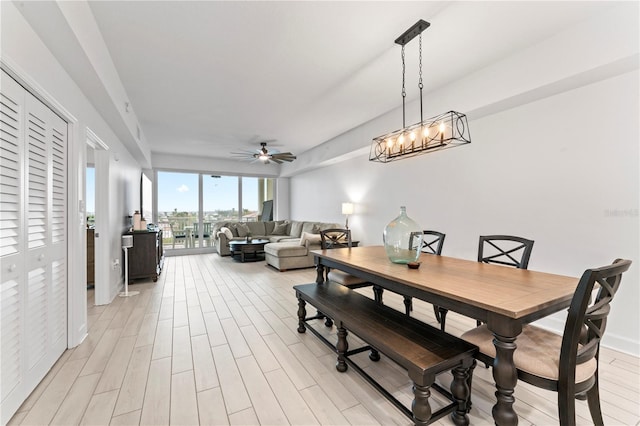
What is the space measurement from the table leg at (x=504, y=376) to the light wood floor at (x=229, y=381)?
329mm

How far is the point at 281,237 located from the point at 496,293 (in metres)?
6.47

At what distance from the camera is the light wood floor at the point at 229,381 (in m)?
1.59

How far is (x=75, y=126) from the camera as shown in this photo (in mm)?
2391

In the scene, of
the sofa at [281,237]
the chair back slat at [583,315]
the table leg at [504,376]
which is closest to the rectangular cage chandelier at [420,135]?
the chair back slat at [583,315]

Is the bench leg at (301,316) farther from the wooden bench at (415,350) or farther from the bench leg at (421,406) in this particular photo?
the bench leg at (421,406)

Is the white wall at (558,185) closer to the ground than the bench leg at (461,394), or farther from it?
farther from it

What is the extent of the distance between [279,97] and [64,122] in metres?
2.33

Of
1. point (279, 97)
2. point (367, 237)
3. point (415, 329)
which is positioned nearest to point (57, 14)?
point (279, 97)

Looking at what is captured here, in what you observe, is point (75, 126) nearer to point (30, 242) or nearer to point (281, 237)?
point (30, 242)

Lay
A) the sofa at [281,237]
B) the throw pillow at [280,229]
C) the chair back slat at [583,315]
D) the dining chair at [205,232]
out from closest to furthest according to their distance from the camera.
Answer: the chair back slat at [583,315] < the sofa at [281,237] < the dining chair at [205,232] < the throw pillow at [280,229]

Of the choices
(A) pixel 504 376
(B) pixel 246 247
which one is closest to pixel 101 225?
(B) pixel 246 247

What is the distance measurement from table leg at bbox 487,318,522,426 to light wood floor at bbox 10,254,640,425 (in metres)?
0.33

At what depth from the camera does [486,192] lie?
11.0 feet

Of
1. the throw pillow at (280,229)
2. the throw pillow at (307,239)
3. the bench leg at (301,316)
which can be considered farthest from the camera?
the throw pillow at (280,229)
